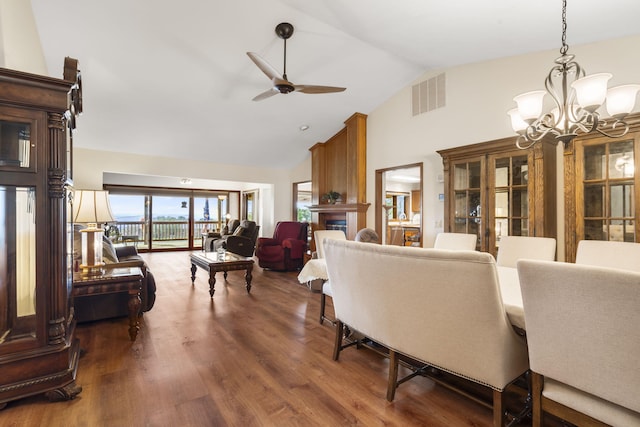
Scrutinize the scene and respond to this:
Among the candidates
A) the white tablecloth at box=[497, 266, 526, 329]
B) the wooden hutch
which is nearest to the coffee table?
the wooden hutch

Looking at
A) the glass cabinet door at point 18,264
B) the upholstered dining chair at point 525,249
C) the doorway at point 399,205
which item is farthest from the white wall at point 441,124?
the glass cabinet door at point 18,264

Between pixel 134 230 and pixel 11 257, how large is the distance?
8046 millimetres

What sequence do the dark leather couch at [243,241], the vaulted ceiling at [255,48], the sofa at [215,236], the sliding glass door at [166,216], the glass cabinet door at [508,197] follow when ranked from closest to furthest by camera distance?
the vaulted ceiling at [255,48] < the glass cabinet door at [508,197] < the dark leather couch at [243,241] < the sofa at [215,236] < the sliding glass door at [166,216]

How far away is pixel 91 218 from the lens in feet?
8.48

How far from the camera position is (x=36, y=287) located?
1.76 m

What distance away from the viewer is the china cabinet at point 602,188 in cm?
269

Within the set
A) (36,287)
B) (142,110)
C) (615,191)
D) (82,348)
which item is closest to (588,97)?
(615,191)

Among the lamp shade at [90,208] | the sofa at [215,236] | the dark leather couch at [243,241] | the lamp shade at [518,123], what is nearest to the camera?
the lamp shade at [518,123]

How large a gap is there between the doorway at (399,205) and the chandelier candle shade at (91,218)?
4180 mm

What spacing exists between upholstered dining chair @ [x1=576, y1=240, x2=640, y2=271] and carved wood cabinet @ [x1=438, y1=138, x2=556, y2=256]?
2.72ft

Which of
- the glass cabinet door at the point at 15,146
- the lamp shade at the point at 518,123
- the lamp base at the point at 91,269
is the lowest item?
the lamp base at the point at 91,269

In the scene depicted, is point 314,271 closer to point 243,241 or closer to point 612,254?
point 612,254

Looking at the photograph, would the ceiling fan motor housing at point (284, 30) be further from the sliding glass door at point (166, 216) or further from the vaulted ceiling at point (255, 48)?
the sliding glass door at point (166, 216)

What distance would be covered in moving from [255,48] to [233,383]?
3.77 meters
